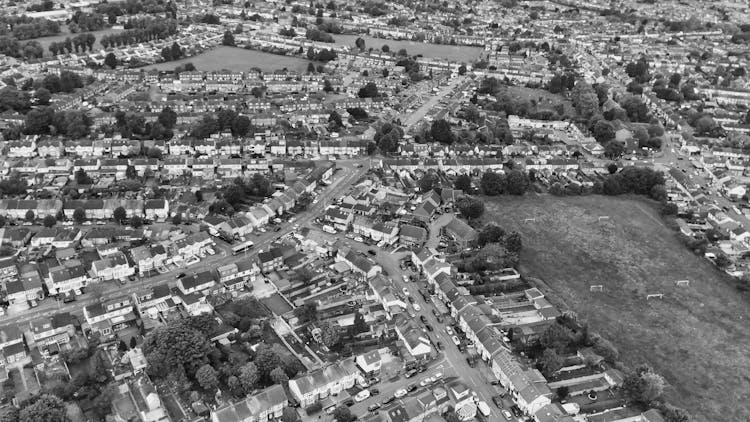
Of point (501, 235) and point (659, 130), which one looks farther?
point (659, 130)

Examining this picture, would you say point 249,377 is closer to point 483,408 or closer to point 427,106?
point 483,408

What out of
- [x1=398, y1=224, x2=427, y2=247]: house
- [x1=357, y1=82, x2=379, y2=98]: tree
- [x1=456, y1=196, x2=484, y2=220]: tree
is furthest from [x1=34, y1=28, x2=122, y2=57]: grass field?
[x1=456, y1=196, x2=484, y2=220]: tree

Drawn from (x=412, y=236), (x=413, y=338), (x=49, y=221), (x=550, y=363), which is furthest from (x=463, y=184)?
(x=49, y=221)

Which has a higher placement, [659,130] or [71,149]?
[659,130]

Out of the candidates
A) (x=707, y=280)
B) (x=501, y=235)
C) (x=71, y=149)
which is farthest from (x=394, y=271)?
(x=71, y=149)

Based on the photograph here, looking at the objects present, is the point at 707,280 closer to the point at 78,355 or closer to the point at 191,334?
the point at 191,334

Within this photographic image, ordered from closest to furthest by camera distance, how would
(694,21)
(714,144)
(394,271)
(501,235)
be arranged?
(394,271) < (501,235) < (714,144) < (694,21)

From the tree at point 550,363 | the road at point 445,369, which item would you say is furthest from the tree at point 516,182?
the tree at point 550,363
